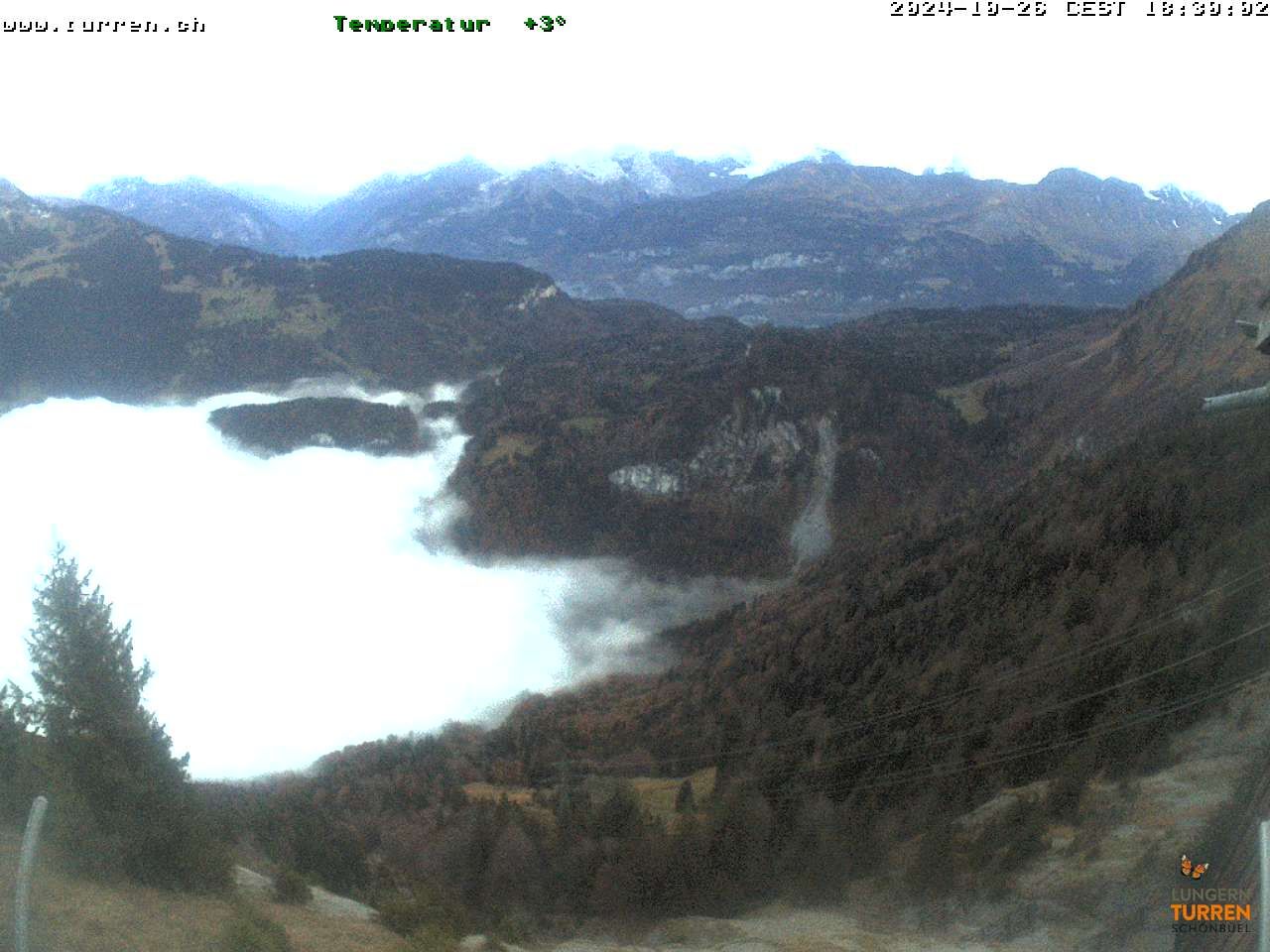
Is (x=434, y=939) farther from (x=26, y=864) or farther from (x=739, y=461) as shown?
(x=739, y=461)

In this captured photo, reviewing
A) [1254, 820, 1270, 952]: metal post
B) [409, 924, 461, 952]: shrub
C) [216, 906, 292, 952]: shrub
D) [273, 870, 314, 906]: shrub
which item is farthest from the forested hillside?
[1254, 820, 1270, 952]: metal post

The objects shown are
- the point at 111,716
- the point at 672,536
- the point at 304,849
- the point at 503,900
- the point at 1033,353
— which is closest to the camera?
the point at 111,716

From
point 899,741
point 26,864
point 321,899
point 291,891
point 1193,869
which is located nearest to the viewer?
point 26,864

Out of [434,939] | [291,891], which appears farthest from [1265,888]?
[291,891]

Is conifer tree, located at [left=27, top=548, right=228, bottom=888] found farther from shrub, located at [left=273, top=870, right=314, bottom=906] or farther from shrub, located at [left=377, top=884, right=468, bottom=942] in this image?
shrub, located at [left=377, top=884, right=468, bottom=942]

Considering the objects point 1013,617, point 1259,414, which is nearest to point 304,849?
point 1013,617

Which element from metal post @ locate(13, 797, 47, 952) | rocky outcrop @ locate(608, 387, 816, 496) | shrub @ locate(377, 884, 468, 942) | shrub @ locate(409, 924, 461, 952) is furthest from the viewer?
rocky outcrop @ locate(608, 387, 816, 496)

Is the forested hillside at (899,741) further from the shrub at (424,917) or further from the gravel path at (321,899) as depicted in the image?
the gravel path at (321,899)

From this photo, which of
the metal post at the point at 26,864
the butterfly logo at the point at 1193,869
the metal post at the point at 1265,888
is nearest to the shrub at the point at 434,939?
the metal post at the point at 26,864

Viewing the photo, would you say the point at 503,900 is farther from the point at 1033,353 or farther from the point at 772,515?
the point at 1033,353
